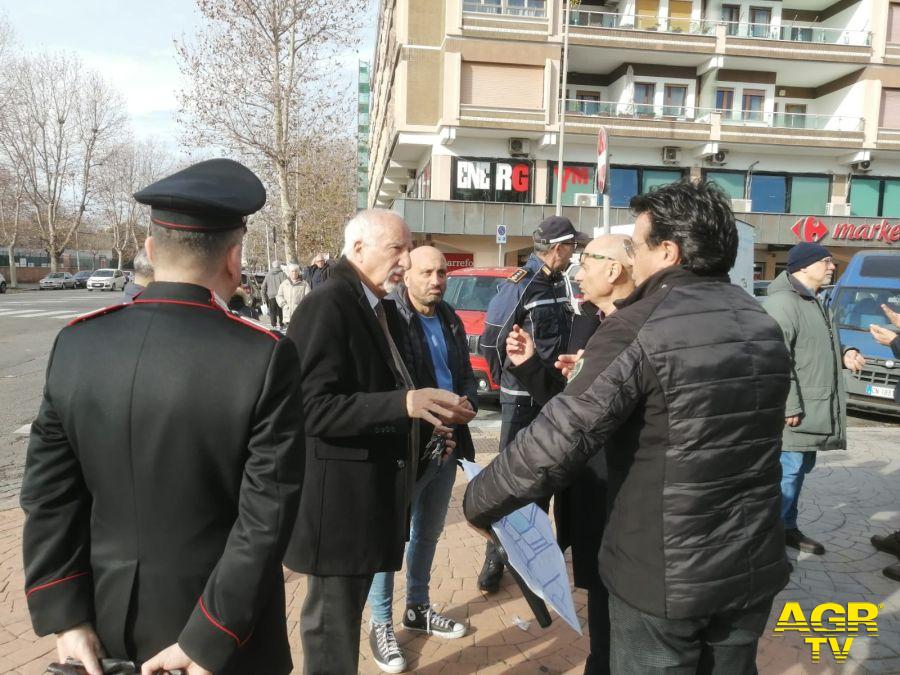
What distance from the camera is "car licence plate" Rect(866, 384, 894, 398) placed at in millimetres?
8789

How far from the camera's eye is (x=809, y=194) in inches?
1132

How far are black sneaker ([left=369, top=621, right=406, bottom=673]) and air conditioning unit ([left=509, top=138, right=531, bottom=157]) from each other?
25325 mm

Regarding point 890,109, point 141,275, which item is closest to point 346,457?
point 141,275

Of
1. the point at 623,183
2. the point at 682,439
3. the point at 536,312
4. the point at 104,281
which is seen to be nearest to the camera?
the point at 682,439

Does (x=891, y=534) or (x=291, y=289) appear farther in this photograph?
(x=291, y=289)

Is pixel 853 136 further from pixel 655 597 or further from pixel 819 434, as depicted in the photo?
pixel 655 597

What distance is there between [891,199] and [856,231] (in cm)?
280

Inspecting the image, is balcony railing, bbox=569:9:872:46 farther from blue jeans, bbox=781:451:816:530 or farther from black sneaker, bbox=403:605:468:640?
black sneaker, bbox=403:605:468:640

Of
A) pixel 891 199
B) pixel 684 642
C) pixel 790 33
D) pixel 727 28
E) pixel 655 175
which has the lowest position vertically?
pixel 684 642

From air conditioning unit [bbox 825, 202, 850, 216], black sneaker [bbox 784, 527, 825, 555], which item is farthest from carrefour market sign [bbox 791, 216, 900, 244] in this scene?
black sneaker [bbox 784, 527, 825, 555]

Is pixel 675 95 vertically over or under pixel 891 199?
over

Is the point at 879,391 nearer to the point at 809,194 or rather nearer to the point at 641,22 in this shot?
the point at 641,22

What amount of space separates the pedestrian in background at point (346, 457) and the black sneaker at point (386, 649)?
0.70 meters

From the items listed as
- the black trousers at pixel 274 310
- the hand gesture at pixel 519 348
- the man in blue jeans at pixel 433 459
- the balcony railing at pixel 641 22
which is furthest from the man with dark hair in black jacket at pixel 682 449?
the balcony railing at pixel 641 22
